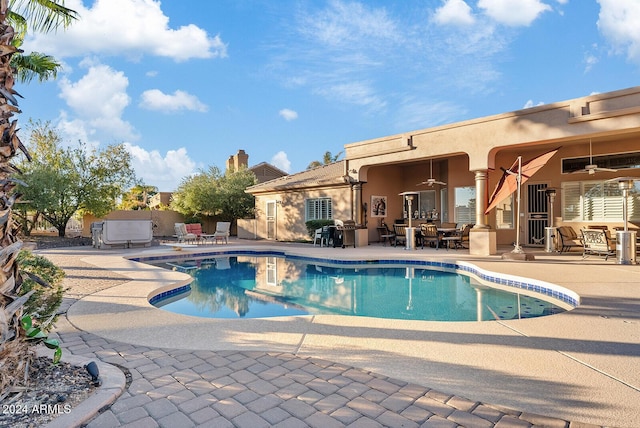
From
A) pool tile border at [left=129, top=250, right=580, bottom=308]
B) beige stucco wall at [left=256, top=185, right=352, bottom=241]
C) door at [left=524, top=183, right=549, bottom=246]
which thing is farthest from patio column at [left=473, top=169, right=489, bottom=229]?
beige stucco wall at [left=256, top=185, right=352, bottom=241]

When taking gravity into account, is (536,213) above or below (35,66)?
below

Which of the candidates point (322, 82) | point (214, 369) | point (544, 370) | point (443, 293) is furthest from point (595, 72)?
point (214, 369)

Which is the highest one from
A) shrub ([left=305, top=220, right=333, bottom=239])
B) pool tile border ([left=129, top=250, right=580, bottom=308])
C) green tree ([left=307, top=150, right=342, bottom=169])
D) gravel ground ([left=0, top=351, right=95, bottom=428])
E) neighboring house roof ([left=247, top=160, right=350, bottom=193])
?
green tree ([left=307, top=150, right=342, bottom=169])

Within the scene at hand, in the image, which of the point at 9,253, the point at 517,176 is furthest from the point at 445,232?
the point at 9,253

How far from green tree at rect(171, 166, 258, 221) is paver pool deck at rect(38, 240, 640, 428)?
18152 mm

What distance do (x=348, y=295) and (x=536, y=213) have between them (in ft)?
32.4

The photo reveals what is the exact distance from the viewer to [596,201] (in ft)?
40.5

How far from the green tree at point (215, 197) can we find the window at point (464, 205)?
13719mm

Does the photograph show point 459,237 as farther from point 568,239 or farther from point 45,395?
point 45,395

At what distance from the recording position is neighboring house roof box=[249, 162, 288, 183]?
3331 centimetres

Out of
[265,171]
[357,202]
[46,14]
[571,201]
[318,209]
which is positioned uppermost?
[265,171]

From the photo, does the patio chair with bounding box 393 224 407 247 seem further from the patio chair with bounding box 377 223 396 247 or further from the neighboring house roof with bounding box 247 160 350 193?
the neighboring house roof with bounding box 247 160 350 193

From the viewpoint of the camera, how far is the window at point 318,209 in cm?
1733

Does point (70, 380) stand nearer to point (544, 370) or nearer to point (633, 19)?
point (544, 370)
